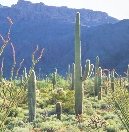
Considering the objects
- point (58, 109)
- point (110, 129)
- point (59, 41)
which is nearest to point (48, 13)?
point (59, 41)

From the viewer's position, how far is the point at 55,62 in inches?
4013

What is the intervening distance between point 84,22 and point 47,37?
49.3 metres

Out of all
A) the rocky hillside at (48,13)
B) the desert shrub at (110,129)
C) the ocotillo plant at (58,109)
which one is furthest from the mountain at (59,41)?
the desert shrub at (110,129)

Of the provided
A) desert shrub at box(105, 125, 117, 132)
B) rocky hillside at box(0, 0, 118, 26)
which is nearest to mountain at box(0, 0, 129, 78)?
rocky hillside at box(0, 0, 118, 26)

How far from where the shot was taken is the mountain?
90.2 meters

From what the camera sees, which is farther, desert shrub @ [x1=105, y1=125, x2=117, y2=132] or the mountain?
the mountain

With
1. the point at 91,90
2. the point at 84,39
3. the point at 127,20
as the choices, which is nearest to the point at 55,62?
the point at 84,39

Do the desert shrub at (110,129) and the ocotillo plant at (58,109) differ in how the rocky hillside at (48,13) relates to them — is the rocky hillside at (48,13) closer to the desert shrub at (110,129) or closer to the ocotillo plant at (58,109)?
the ocotillo plant at (58,109)

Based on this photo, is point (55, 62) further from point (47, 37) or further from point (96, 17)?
point (96, 17)

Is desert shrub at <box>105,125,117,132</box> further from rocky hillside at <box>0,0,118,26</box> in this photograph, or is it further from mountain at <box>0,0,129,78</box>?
rocky hillside at <box>0,0,118,26</box>

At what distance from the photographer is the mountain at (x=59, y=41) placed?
9025 centimetres

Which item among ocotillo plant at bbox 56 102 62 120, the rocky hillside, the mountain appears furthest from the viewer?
the rocky hillside

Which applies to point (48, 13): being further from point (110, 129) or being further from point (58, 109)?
point (110, 129)

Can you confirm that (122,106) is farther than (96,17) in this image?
No
